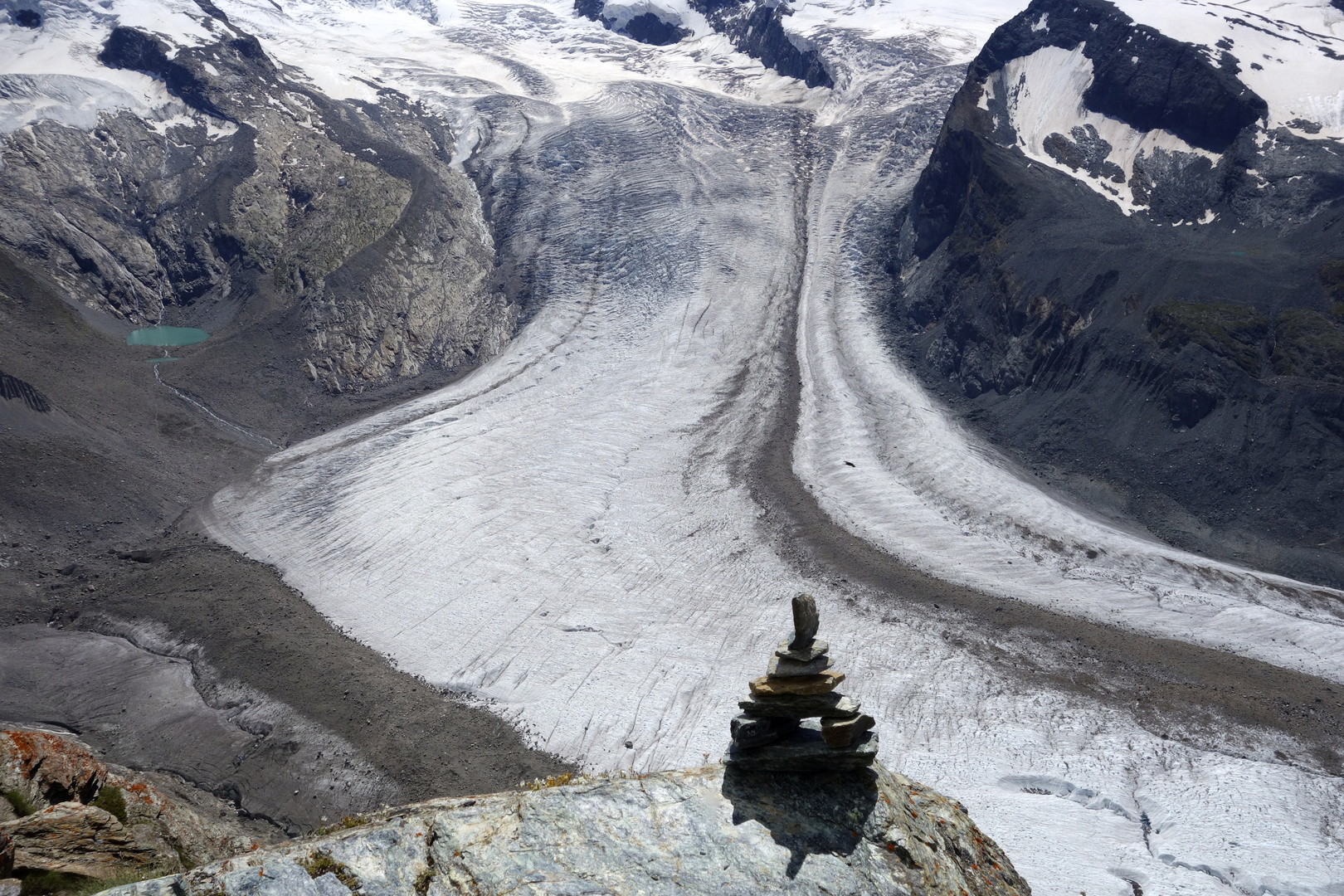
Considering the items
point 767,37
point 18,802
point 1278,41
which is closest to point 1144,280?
point 1278,41

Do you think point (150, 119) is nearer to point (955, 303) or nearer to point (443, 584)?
point (443, 584)

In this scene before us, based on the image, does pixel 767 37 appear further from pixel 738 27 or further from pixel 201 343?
pixel 201 343

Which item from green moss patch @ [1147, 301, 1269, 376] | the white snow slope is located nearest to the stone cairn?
the white snow slope

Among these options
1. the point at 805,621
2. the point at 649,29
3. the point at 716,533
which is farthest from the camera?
the point at 649,29

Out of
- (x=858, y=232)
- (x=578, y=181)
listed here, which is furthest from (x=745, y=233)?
(x=578, y=181)

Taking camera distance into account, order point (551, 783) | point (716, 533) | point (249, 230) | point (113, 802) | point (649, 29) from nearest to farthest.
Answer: point (551, 783) → point (113, 802) → point (716, 533) → point (249, 230) → point (649, 29)

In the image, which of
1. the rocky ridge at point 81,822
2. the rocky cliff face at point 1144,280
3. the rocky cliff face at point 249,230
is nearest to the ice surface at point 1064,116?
the rocky cliff face at point 1144,280

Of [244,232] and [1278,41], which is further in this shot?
[244,232]

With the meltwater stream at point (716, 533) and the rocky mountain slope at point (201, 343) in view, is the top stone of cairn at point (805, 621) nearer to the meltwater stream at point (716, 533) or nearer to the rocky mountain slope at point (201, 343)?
the meltwater stream at point (716, 533)
